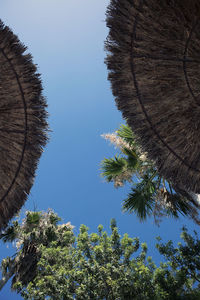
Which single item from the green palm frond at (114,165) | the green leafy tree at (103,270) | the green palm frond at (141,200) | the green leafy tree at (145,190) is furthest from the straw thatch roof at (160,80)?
the green leafy tree at (103,270)

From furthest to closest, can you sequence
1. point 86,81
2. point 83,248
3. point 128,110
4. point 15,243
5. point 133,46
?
point 86,81 → point 15,243 → point 83,248 → point 128,110 → point 133,46

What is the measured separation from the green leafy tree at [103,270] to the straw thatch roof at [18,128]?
3.90m

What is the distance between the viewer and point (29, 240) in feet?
24.7

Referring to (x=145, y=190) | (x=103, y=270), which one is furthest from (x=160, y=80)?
(x=103, y=270)

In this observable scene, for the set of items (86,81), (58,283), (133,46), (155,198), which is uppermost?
(86,81)

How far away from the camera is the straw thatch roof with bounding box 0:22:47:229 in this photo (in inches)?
103

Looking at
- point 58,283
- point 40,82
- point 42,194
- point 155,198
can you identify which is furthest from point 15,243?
point 42,194

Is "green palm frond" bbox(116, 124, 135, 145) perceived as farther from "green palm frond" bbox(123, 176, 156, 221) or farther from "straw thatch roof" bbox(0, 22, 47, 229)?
"straw thatch roof" bbox(0, 22, 47, 229)

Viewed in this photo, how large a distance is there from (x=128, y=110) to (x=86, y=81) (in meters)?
18.5

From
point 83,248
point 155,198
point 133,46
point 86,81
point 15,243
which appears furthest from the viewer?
point 86,81

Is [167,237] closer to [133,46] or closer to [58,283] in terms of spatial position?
[58,283]

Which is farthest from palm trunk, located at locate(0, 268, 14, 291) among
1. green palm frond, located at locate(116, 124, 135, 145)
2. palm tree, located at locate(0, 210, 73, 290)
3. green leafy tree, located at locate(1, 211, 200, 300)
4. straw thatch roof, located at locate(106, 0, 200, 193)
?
straw thatch roof, located at locate(106, 0, 200, 193)

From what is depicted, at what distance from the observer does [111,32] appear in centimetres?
271

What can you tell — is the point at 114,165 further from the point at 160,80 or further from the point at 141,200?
the point at 160,80
